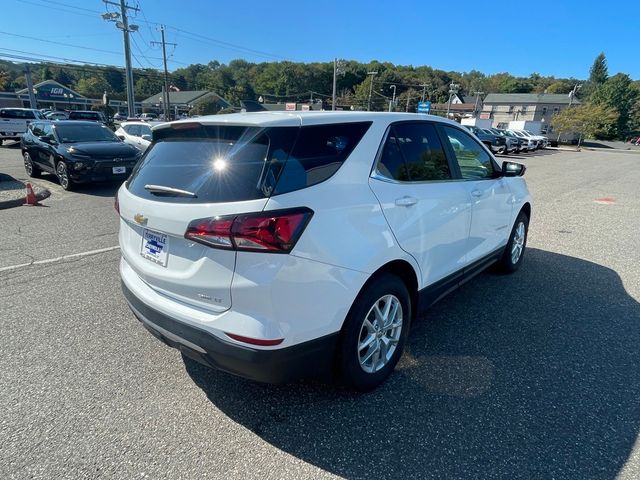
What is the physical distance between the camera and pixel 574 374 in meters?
2.89

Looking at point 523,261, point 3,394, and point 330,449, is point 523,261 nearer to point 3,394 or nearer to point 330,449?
point 330,449

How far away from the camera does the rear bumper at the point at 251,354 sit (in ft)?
6.63

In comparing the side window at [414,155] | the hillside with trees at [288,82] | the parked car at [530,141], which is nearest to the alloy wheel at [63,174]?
the side window at [414,155]

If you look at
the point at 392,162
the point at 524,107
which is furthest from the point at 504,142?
the point at 524,107

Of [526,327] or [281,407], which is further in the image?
[526,327]

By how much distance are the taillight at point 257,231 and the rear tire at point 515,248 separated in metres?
3.48

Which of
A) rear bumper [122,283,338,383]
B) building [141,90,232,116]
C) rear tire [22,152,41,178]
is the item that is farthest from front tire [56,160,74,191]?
building [141,90,232,116]

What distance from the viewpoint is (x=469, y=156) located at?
12.5ft

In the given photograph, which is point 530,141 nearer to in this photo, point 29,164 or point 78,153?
point 78,153

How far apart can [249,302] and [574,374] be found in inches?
100.0

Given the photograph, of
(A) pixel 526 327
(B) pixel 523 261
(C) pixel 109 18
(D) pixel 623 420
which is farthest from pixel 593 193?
(C) pixel 109 18

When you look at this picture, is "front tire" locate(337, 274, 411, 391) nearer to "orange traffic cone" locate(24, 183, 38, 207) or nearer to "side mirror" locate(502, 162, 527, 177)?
"side mirror" locate(502, 162, 527, 177)

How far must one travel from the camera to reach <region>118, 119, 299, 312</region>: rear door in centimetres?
200

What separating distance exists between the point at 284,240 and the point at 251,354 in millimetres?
618
